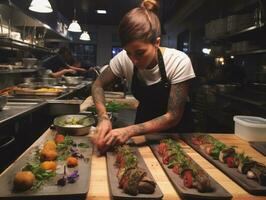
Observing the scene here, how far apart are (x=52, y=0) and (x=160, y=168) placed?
27.1ft

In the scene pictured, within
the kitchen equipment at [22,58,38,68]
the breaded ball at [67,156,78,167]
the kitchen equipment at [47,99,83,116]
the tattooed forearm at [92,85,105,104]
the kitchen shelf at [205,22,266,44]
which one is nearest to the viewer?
the breaded ball at [67,156,78,167]

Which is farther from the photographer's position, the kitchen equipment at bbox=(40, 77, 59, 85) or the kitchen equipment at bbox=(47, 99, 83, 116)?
the kitchen equipment at bbox=(40, 77, 59, 85)

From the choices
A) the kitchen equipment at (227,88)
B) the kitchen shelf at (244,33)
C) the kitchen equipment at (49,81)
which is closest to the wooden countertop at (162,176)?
the kitchen shelf at (244,33)

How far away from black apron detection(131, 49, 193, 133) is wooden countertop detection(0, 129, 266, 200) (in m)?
0.38

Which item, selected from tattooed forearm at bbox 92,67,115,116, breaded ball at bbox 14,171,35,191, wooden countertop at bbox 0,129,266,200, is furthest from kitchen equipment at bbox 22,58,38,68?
breaded ball at bbox 14,171,35,191

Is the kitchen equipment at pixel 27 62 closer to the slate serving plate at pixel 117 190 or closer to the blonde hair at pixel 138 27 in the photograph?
the blonde hair at pixel 138 27

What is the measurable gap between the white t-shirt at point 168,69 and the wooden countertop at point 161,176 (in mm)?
392

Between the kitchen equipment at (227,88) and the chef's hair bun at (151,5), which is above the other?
the chef's hair bun at (151,5)

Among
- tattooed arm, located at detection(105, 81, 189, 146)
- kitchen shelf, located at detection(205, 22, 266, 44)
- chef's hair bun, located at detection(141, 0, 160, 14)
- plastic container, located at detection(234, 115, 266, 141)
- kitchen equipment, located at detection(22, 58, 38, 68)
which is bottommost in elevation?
plastic container, located at detection(234, 115, 266, 141)

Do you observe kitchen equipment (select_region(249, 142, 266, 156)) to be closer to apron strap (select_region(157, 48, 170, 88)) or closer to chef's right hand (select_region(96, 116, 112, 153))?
apron strap (select_region(157, 48, 170, 88))

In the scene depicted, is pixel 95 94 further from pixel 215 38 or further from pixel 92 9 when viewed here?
pixel 92 9

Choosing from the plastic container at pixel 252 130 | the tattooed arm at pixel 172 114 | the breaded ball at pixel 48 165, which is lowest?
the breaded ball at pixel 48 165

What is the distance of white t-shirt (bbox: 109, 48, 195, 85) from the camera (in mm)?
1831

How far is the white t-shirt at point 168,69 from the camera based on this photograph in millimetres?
1831
